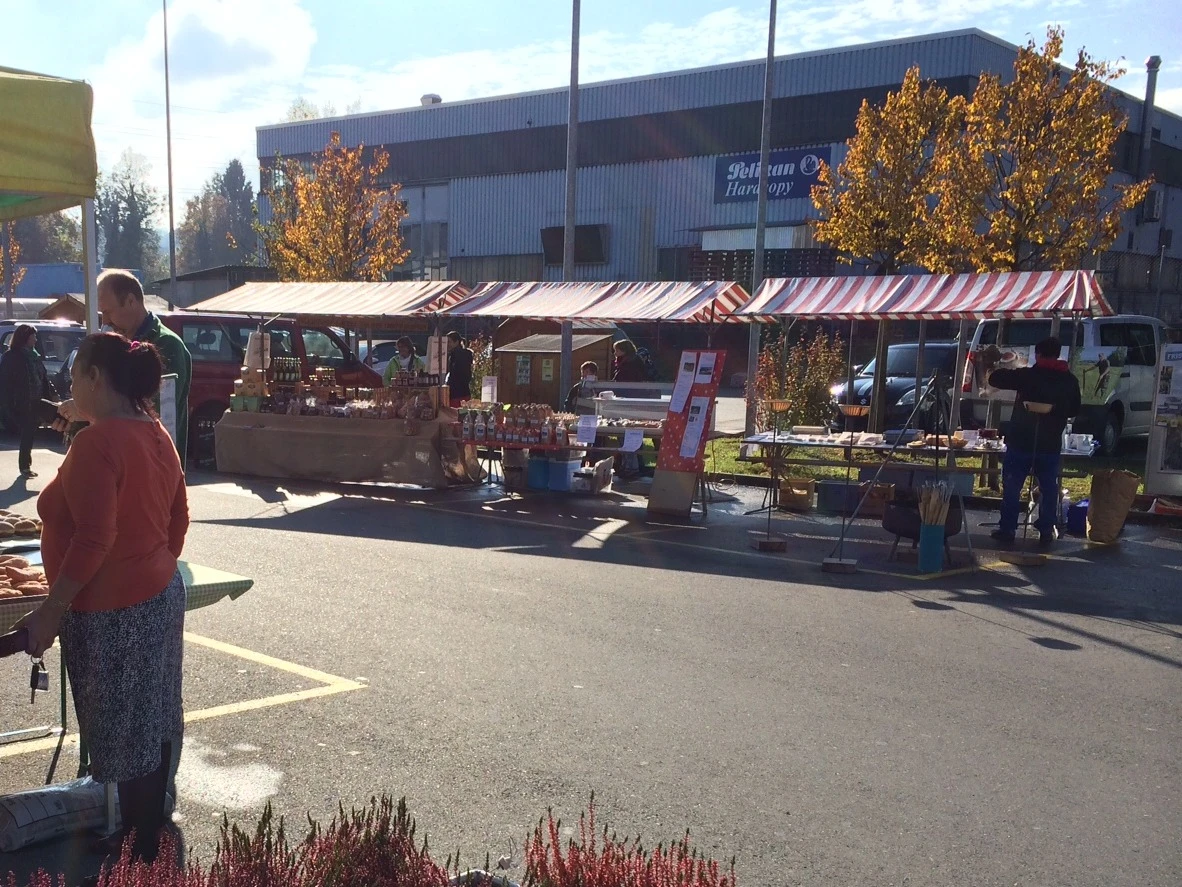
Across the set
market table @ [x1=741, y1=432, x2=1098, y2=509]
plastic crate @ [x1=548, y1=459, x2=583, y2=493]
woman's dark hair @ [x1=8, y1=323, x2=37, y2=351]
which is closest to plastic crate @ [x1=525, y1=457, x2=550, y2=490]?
plastic crate @ [x1=548, y1=459, x2=583, y2=493]

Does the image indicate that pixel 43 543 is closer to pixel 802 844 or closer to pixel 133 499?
pixel 133 499

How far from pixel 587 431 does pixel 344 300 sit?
4.76 m

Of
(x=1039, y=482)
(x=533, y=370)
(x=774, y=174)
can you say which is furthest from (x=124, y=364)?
(x=774, y=174)

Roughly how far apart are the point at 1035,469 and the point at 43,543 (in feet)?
32.1

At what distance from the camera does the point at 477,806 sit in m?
4.46

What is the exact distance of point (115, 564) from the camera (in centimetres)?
354

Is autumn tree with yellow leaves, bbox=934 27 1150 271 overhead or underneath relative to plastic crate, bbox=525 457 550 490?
overhead

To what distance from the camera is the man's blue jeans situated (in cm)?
1100

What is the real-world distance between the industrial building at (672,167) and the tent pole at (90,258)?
32.2 metres

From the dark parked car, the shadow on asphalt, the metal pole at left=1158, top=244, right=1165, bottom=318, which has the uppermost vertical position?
the metal pole at left=1158, top=244, right=1165, bottom=318

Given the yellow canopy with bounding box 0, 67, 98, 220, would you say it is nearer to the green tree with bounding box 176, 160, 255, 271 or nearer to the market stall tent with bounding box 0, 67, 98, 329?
the market stall tent with bounding box 0, 67, 98, 329

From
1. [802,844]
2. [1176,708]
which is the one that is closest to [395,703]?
[802,844]

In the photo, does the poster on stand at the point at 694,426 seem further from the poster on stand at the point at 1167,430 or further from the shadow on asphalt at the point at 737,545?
the poster on stand at the point at 1167,430

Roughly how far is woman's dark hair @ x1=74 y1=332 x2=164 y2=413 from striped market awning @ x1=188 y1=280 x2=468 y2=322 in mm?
10719
